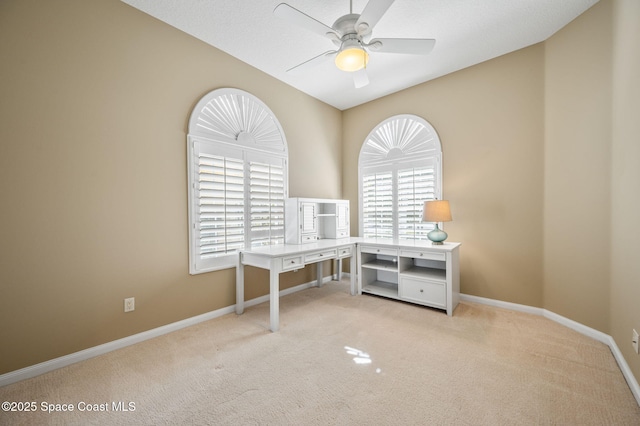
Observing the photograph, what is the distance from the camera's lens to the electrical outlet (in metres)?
2.34

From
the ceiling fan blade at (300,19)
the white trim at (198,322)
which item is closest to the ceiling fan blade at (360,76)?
the ceiling fan blade at (300,19)

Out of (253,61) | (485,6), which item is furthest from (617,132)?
(253,61)

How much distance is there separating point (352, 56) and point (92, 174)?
2348mm

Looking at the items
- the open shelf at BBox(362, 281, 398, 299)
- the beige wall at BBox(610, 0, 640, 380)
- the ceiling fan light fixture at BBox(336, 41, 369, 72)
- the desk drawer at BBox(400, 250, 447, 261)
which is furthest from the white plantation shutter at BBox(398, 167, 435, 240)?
the ceiling fan light fixture at BBox(336, 41, 369, 72)

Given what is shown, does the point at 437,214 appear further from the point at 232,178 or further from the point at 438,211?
the point at 232,178

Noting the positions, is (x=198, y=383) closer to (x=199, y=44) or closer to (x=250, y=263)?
(x=250, y=263)

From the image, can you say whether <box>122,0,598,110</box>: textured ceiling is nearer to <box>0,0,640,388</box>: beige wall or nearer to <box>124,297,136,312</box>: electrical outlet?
<box>0,0,640,388</box>: beige wall

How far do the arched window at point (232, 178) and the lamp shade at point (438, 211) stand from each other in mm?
1908

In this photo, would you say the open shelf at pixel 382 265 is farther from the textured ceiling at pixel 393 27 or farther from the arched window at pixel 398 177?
the textured ceiling at pixel 393 27

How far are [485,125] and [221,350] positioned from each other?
12.5ft

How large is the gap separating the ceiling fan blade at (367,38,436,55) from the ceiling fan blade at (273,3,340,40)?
34 centimetres

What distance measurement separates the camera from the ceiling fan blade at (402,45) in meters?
2.16

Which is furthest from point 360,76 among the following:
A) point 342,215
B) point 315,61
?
point 342,215

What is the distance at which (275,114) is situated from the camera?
142 inches
